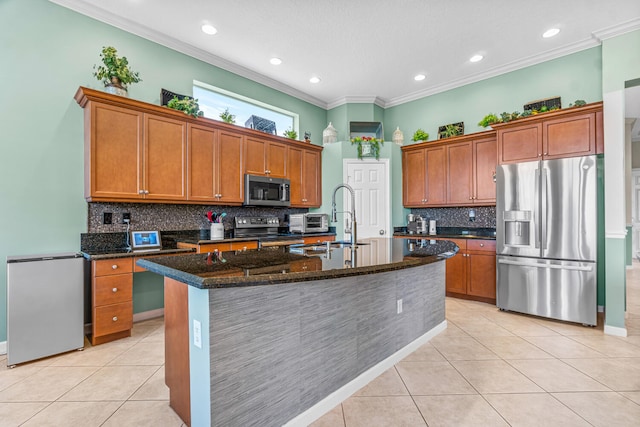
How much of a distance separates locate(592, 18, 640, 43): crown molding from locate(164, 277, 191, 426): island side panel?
4954 millimetres

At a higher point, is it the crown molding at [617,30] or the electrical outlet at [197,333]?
the crown molding at [617,30]

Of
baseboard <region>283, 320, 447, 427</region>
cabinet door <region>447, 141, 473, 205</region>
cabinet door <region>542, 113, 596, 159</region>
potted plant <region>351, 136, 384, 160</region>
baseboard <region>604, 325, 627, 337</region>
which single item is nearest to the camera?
baseboard <region>283, 320, 447, 427</region>

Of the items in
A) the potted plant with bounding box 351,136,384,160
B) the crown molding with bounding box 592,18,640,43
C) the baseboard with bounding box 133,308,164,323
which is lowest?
the baseboard with bounding box 133,308,164,323

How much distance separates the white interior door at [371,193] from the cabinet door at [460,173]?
0.99 meters

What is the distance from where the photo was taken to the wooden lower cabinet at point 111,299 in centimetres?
269

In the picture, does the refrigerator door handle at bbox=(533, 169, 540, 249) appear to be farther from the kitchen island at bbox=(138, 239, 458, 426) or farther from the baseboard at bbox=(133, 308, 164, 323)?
the baseboard at bbox=(133, 308, 164, 323)

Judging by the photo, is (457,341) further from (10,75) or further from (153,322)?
(10,75)

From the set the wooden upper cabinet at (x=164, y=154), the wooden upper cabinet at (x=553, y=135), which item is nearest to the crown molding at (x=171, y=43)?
the wooden upper cabinet at (x=164, y=154)

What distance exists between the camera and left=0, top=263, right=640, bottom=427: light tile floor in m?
1.75

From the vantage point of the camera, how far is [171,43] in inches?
143

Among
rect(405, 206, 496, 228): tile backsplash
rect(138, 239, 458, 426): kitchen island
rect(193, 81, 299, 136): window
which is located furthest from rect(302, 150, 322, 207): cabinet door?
rect(138, 239, 458, 426): kitchen island

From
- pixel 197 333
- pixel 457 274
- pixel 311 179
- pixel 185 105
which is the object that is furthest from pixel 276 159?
pixel 197 333

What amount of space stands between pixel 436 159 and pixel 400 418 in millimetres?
4003

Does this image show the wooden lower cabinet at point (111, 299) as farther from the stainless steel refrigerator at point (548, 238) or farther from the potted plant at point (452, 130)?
the potted plant at point (452, 130)
